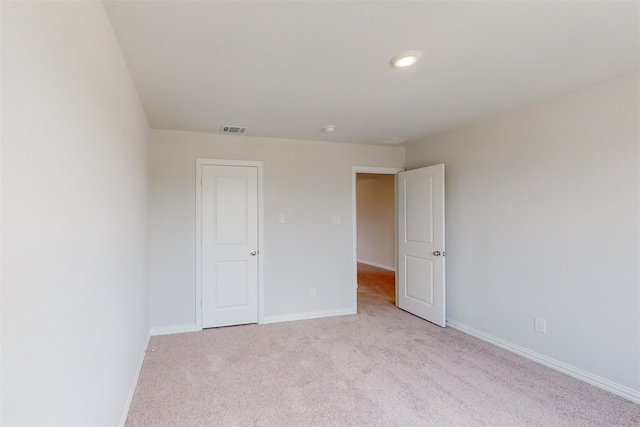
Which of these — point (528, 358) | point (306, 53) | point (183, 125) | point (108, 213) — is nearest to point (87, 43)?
point (108, 213)

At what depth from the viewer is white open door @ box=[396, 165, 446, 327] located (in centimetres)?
381

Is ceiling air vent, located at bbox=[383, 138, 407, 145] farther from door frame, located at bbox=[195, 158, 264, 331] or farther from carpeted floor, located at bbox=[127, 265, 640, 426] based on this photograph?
carpeted floor, located at bbox=[127, 265, 640, 426]

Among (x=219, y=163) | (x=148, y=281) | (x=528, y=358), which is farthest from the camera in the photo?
(x=219, y=163)

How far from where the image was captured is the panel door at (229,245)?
383 centimetres

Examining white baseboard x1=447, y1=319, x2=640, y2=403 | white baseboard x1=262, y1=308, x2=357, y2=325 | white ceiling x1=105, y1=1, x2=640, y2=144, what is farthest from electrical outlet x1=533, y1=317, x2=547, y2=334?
white baseboard x1=262, y1=308, x2=357, y2=325

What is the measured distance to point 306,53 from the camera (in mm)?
1997

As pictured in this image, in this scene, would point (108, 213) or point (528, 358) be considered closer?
point (108, 213)

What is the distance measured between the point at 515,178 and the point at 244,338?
317 centimetres

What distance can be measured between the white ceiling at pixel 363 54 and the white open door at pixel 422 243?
105 centimetres

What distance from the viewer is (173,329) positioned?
367 cm

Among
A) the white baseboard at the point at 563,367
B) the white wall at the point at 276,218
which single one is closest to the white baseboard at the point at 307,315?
the white wall at the point at 276,218

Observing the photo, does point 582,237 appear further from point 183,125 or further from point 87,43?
point 183,125

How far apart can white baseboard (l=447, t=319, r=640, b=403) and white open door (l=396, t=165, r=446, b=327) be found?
1.61 ft

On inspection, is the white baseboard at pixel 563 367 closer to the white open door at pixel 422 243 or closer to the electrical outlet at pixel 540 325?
the electrical outlet at pixel 540 325
